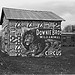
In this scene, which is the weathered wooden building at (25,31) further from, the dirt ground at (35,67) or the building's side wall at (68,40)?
the building's side wall at (68,40)

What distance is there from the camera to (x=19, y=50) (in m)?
18.2

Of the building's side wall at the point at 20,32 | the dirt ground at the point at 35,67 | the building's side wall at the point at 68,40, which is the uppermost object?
the building's side wall at the point at 20,32

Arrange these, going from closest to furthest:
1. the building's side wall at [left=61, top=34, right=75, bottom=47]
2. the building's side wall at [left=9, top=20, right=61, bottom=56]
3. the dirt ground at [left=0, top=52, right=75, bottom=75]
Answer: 1. the dirt ground at [left=0, top=52, right=75, bottom=75]
2. the building's side wall at [left=9, top=20, right=61, bottom=56]
3. the building's side wall at [left=61, top=34, right=75, bottom=47]

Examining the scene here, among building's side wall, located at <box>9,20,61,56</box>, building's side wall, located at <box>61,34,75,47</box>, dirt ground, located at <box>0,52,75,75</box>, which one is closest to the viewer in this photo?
dirt ground, located at <box>0,52,75,75</box>

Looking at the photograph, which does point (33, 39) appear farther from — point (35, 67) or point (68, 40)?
point (68, 40)

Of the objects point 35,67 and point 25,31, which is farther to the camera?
point 25,31

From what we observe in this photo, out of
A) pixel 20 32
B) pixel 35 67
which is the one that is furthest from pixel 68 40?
pixel 35 67

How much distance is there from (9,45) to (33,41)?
3115mm

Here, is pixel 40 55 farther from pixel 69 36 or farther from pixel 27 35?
pixel 69 36

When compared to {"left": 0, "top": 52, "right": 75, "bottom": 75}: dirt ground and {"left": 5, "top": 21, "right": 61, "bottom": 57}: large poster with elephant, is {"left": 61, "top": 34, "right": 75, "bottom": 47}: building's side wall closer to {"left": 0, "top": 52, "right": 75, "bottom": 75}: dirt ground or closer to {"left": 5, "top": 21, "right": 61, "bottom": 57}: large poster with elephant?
{"left": 5, "top": 21, "right": 61, "bottom": 57}: large poster with elephant

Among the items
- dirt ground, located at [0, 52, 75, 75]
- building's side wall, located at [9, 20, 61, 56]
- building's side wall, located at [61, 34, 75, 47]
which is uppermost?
building's side wall, located at [9, 20, 61, 56]

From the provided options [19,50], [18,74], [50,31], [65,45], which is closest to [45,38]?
[50,31]

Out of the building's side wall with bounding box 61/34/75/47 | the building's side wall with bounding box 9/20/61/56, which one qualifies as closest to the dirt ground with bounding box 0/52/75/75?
the building's side wall with bounding box 9/20/61/56

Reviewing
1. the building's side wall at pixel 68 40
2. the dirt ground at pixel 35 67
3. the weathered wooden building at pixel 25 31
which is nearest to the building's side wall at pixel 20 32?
the weathered wooden building at pixel 25 31
